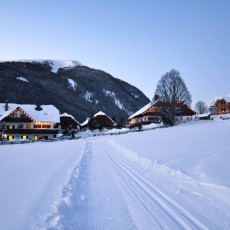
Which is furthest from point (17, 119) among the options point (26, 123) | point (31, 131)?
point (31, 131)

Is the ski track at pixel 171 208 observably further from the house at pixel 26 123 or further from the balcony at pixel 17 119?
the balcony at pixel 17 119

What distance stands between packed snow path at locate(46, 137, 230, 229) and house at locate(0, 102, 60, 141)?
6266cm

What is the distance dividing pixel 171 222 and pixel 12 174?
8.33 metres

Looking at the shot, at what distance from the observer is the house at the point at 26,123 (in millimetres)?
69188

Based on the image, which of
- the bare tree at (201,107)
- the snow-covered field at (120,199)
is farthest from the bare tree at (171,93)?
the bare tree at (201,107)

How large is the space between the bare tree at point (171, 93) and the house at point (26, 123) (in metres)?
31.1

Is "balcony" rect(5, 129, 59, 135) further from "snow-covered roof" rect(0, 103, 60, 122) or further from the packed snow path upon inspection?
the packed snow path

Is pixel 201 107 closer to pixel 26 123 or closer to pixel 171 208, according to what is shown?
pixel 26 123

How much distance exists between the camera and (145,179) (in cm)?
995

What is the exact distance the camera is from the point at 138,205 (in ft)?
21.6

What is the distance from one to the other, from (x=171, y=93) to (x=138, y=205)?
51.8 meters

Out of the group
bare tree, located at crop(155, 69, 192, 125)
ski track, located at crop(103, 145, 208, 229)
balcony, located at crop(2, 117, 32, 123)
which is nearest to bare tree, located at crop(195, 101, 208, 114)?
bare tree, located at crop(155, 69, 192, 125)

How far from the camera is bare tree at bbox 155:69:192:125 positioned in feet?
181

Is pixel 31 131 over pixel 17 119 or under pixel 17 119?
under
